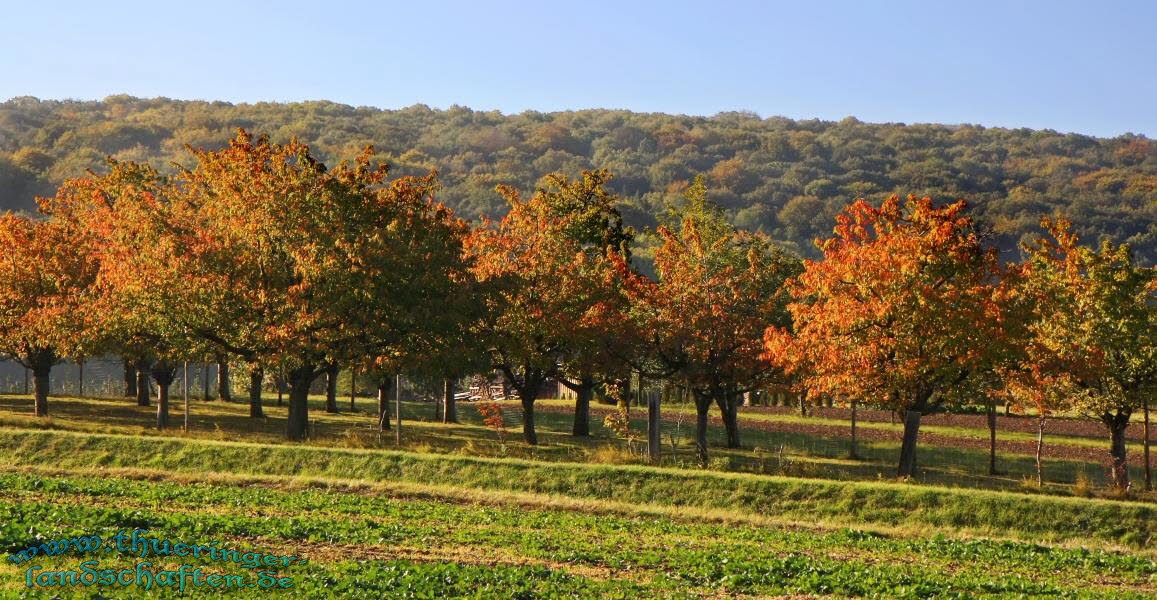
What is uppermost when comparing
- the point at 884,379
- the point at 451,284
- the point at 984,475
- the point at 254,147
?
the point at 254,147

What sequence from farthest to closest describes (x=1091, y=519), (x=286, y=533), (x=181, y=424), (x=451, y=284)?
(x=181, y=424) < (x=451, y=284) < (x=1091, y=519) < (x=286, y=533)

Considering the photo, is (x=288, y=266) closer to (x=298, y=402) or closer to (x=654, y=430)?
(x=298, y=402)

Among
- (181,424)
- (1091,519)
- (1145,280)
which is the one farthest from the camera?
(181,424)

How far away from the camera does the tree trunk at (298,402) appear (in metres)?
46.1

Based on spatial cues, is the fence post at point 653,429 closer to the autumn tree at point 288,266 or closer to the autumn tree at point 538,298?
the autumn tree at point 538,298

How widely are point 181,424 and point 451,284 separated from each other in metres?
15.6

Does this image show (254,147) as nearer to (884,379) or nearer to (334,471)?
(334,471)

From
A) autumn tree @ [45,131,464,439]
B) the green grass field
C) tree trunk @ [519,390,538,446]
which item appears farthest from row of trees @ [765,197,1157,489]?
autumn tree @ [45,131,464,439]

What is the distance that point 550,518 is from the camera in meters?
29.9

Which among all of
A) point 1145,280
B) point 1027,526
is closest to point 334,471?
point 1027,526

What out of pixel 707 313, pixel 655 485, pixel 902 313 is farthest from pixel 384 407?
pixel 902 313

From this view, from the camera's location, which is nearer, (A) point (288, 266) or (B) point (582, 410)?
(A) point (288, 266)

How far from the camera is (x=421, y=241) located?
4769 cm

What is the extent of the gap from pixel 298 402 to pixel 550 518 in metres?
20.0
